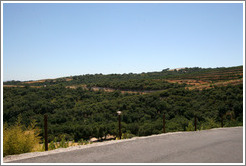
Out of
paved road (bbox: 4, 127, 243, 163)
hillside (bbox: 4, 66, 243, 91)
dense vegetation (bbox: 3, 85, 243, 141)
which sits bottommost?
dense vegetation (bbox: 3, 85, 243, 141)

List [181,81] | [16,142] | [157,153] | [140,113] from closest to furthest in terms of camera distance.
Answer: [157,153] → [16,142] → [140,113] → [181,81]

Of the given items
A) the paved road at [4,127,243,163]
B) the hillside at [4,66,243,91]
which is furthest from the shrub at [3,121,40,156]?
the hillside at [4,66,243,91]

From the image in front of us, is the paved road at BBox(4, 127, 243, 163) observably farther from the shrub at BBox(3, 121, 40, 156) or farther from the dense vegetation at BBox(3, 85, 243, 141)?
the dense vegetation at BBox(3, 85, 243, 141)

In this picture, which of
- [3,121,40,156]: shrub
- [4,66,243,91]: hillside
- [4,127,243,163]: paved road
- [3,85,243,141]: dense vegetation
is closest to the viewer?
[4,127,243,163]: paved road

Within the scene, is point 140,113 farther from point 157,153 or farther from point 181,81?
point 181,81

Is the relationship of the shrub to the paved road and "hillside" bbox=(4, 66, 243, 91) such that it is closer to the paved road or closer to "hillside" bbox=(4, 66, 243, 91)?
the paved road

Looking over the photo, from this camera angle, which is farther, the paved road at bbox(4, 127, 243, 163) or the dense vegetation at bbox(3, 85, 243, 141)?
the dense vegetation at bbox(3, 85, 243, 141)

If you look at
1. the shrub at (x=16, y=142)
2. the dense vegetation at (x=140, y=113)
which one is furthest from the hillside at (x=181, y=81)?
the shrub at (x=16, y=142)

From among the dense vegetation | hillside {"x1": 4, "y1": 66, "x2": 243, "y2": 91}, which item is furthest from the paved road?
hillside {"x1": 4, "y1": 66, "x2": 243, "y2": 91}

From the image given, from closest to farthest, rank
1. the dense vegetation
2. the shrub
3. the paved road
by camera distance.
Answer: the paved road → the shrub → the dense vegetation

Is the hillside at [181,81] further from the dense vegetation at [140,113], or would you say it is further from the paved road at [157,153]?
the paved road at [157,153]

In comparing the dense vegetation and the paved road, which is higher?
the paved road

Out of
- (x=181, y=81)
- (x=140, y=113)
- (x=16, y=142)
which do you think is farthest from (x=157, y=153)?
(x=181, y=81)

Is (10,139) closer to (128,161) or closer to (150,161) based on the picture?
(128,161)
